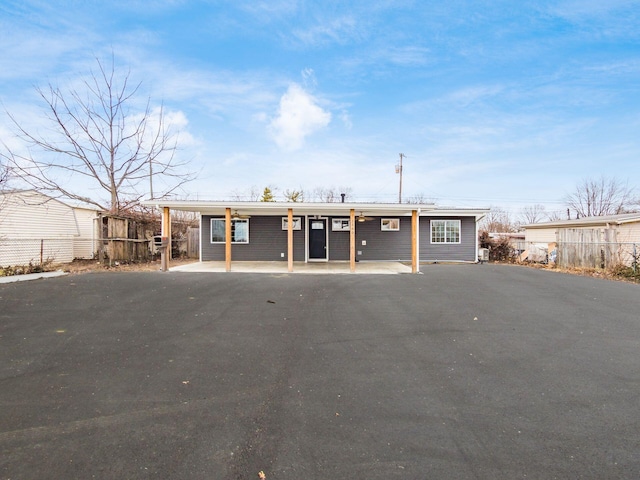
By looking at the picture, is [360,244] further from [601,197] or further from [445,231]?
[601,197]

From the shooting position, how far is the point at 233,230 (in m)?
14.5

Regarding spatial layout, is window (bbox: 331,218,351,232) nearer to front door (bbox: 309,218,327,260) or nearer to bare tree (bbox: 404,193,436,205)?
front door (bbox: 309,218,327,260)

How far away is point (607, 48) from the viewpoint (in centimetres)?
1073

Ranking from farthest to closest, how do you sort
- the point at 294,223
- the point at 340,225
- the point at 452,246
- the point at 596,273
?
the point at 452,246
the point at 340,225
the point at 294,223
the point at 596,273

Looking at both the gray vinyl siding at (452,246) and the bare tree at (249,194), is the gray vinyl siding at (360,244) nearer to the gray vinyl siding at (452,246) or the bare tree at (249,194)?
the gray vinyl siding at (452,246)

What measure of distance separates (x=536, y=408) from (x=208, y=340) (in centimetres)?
361

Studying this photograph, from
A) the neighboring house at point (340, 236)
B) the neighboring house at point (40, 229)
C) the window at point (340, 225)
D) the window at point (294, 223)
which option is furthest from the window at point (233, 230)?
the neighboring house at point (40, 229)

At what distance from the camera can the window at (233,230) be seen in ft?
47.3

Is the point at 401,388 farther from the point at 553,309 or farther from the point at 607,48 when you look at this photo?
the point at 607,48

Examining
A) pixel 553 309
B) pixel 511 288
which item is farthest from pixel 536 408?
pixel 511 288

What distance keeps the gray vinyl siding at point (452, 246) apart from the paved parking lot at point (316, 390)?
8.97 m

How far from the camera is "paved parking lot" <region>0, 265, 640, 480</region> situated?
1.97 metres

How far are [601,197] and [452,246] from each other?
26095 mm


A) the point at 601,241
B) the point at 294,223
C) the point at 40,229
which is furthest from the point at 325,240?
the point at 40,229
